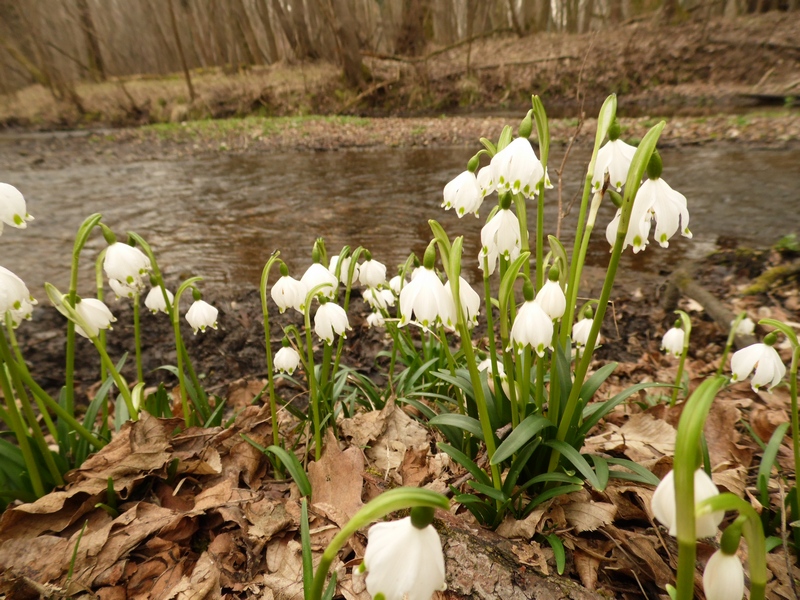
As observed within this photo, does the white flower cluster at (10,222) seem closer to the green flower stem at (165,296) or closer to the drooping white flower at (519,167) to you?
the green flower stem at (165,296)

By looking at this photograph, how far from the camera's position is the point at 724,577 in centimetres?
82

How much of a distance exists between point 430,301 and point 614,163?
61cm

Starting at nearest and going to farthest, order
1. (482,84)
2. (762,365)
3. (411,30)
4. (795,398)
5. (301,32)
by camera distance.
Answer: (795,398)
(762,365)
(482,84)
(301,32)
(411,30)

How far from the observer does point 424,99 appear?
17.7 m

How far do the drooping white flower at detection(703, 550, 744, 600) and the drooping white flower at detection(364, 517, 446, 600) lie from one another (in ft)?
1.50

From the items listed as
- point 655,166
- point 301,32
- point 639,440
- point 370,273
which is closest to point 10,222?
point 370,273

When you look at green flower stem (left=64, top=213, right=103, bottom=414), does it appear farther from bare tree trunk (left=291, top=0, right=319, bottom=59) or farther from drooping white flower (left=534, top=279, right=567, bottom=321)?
bare tree trunk (left=291, top=0, right=319, bottom=59)

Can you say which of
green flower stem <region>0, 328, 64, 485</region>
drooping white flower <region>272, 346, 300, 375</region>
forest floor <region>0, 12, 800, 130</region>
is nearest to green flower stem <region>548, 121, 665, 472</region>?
drooping white flower <region>272, 346, 300, 375</region>

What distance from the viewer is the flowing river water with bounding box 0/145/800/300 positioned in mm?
4676

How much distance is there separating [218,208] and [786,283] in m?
6.12

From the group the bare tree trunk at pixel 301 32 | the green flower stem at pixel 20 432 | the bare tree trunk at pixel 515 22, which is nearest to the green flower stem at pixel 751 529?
the green flower stem at pixel 20 432

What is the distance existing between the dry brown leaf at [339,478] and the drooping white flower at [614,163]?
50.0 inches

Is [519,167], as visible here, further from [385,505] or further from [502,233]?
[385,505]

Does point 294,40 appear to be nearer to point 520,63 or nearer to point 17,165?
point 520,63
